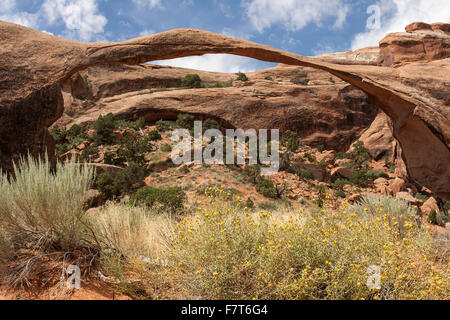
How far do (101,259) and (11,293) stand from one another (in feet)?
2.82

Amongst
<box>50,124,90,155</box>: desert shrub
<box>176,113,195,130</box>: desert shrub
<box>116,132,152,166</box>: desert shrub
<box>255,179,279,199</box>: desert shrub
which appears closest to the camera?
<box>255,179,279,199</box>: desert shrub

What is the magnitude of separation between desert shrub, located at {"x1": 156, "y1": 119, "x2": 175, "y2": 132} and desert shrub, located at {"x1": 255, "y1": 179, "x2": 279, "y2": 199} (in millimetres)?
9457

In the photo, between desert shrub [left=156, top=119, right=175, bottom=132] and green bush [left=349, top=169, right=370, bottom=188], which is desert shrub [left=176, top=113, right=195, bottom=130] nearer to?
desert shrub [left=156, top=119, right=175, bottom=132]

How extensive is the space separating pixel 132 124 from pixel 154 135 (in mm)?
2352

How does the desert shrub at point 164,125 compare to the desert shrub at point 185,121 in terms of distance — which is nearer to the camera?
the desert shrub at point 164,125

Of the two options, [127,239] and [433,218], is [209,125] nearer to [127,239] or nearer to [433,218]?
[433,218]

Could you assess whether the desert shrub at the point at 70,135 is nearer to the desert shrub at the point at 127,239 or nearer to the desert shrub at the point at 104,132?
the desert shrub at the point at 104,132

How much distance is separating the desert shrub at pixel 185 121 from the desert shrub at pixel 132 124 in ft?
8.31

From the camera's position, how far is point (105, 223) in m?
3.77

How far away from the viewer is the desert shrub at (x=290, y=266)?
2340mm

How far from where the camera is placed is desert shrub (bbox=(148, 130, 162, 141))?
61.4 ft

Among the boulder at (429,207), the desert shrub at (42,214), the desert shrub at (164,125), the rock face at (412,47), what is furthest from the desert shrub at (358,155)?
the desert shrub at (42,214)

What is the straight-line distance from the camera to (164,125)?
20500 mm

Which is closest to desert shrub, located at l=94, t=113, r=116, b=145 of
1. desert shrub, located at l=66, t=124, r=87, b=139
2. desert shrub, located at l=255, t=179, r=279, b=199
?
desert shrub, located at l=66, t=124, r=87, b=139
